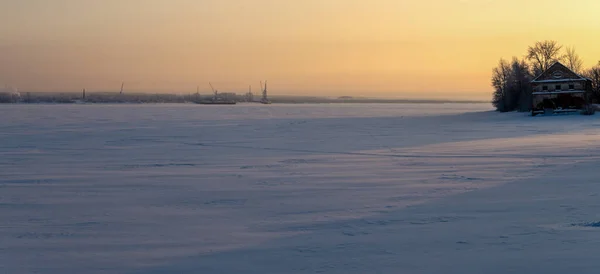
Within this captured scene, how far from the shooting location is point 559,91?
50219 mm

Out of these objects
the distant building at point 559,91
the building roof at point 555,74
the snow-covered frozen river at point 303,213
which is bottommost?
the snow-covered frozen river at point 303,213

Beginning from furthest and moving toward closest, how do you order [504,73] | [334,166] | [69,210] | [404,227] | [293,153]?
[504,73] < [293,153] < [334,166] < [69,210] < [404,227]

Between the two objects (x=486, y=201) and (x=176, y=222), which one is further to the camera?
(x=486, y=201)

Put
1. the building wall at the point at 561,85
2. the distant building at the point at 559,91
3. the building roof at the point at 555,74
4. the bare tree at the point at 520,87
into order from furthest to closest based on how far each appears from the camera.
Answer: the bare tree at the point at 520,87, the building roof at the point at 555,74, the building wall at the point at 561,85, the distant building at the point at 559,91

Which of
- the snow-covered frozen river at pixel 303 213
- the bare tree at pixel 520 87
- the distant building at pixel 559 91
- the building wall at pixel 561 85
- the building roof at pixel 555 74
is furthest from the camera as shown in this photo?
the bare tree at pixel 520 87

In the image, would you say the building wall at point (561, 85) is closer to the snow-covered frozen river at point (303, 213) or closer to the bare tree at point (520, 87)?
the bare tree at point (520, 87)

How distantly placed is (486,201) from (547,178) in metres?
3.40

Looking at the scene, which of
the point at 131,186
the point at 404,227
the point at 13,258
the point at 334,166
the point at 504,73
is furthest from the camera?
the point at 504,73

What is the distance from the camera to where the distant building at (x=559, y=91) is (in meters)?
49.2

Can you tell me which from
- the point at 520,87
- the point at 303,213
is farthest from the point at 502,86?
the point at 303,213

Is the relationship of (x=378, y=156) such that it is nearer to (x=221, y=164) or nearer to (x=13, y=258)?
(x=221, y=164)

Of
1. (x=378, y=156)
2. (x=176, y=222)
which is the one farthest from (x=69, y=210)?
(x=378, y=156)

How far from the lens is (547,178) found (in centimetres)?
1400

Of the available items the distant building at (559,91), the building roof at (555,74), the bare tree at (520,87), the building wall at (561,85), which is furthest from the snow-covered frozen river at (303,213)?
the bare tree at (520,87)
